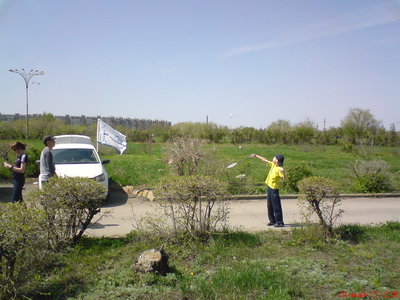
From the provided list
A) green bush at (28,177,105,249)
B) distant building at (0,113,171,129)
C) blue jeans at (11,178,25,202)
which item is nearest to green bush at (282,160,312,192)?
green bush at (28,177,105,249)

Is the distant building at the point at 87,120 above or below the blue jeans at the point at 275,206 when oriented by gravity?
above

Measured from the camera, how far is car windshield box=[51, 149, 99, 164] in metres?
10.4

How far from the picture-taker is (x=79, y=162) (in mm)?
10320

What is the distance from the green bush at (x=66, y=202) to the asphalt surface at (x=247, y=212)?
103 centimetres

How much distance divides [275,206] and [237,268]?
2.83 m

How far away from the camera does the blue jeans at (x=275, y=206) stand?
23.8 ft

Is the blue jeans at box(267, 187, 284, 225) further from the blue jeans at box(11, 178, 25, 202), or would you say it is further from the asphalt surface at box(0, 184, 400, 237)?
the blue jeans at box(11, 178, 25, 202)

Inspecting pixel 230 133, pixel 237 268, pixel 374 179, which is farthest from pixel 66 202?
pixel 230 133

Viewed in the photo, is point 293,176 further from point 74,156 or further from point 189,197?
point 74,156

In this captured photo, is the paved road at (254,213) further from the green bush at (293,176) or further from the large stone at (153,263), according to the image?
→ the large stone at (153,263)

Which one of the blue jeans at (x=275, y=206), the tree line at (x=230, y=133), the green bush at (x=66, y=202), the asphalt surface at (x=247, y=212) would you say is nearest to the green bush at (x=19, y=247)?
the green bush at (x=66, y=202)

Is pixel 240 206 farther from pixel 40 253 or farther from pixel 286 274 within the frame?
pixel 40 253

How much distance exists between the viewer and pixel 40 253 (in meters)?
4.09

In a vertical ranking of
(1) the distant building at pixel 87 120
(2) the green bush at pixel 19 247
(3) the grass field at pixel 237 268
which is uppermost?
(1) the distant building at pixel 87 120
